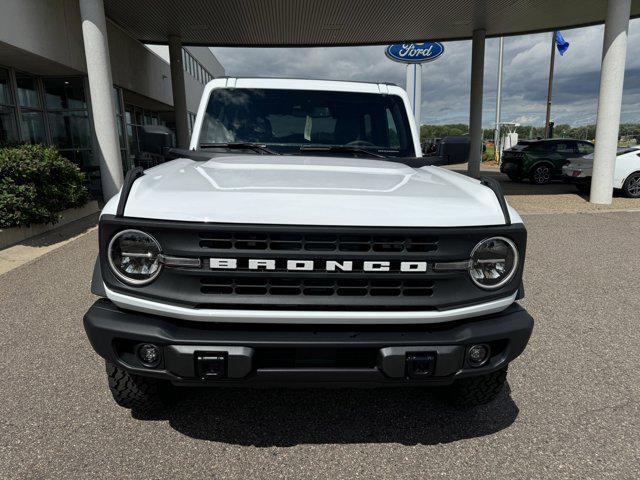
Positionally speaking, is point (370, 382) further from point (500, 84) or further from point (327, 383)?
point (500, 84)

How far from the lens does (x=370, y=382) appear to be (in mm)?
→ 1966

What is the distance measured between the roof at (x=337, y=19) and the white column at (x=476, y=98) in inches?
23.2

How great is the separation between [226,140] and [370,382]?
214 cm

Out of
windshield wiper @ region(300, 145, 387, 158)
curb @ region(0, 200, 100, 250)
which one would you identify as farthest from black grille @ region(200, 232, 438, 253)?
curb @ region(0, 200, 100, 250)

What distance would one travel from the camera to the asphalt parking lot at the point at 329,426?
7.10 feet

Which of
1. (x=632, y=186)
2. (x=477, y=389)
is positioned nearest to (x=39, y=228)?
(x=477, y=389)

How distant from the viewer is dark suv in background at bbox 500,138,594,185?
15.8m

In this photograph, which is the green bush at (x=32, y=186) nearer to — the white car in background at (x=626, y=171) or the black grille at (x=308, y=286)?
the black grille at (x=308, y=286)

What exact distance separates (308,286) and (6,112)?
Result: 12.1 m

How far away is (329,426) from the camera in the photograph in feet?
8.12

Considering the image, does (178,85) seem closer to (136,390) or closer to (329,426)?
(136,390)

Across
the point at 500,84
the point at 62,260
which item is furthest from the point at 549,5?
the point at 500,84

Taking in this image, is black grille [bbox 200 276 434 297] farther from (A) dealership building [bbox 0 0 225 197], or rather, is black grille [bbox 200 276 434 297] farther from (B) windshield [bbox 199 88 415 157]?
(A) dealership building [bbox 0 0 225 197]

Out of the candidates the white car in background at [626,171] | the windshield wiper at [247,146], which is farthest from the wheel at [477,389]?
the white car in background at [626,171]
